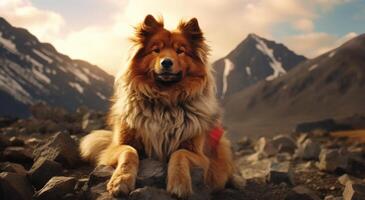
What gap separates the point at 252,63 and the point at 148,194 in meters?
127

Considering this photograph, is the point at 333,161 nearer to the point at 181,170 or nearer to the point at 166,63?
the point at 166,63

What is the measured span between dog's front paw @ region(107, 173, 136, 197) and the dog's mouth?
1.53m

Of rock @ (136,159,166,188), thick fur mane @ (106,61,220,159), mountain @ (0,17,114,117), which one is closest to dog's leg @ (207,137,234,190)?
thick fur mane @ (106,61,220,159)

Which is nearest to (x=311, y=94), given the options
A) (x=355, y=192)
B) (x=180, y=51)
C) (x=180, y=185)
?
(x=355, y=192)

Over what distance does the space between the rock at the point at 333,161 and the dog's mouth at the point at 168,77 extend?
5946mm

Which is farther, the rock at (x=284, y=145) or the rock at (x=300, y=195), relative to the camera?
the rock at (x=284, y=145)

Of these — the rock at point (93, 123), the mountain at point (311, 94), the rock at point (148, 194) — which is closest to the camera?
the rock at point (148, 194)

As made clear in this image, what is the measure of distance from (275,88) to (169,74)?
305 feet

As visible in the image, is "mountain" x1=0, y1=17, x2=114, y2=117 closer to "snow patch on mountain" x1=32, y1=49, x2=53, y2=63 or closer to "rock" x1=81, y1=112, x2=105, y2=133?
"snow patch on mountain" x1=32, y1=49, x2=53, y2=63

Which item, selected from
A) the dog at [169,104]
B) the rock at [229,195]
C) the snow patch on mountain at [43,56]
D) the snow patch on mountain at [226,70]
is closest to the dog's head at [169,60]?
the dog at [169,104]

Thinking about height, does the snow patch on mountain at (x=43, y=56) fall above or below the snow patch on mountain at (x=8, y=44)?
below

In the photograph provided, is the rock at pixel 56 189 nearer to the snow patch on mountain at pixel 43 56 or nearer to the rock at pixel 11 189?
the rock at pixel 11 189

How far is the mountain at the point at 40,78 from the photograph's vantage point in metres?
79.5

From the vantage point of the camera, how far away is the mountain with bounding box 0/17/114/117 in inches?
3130
